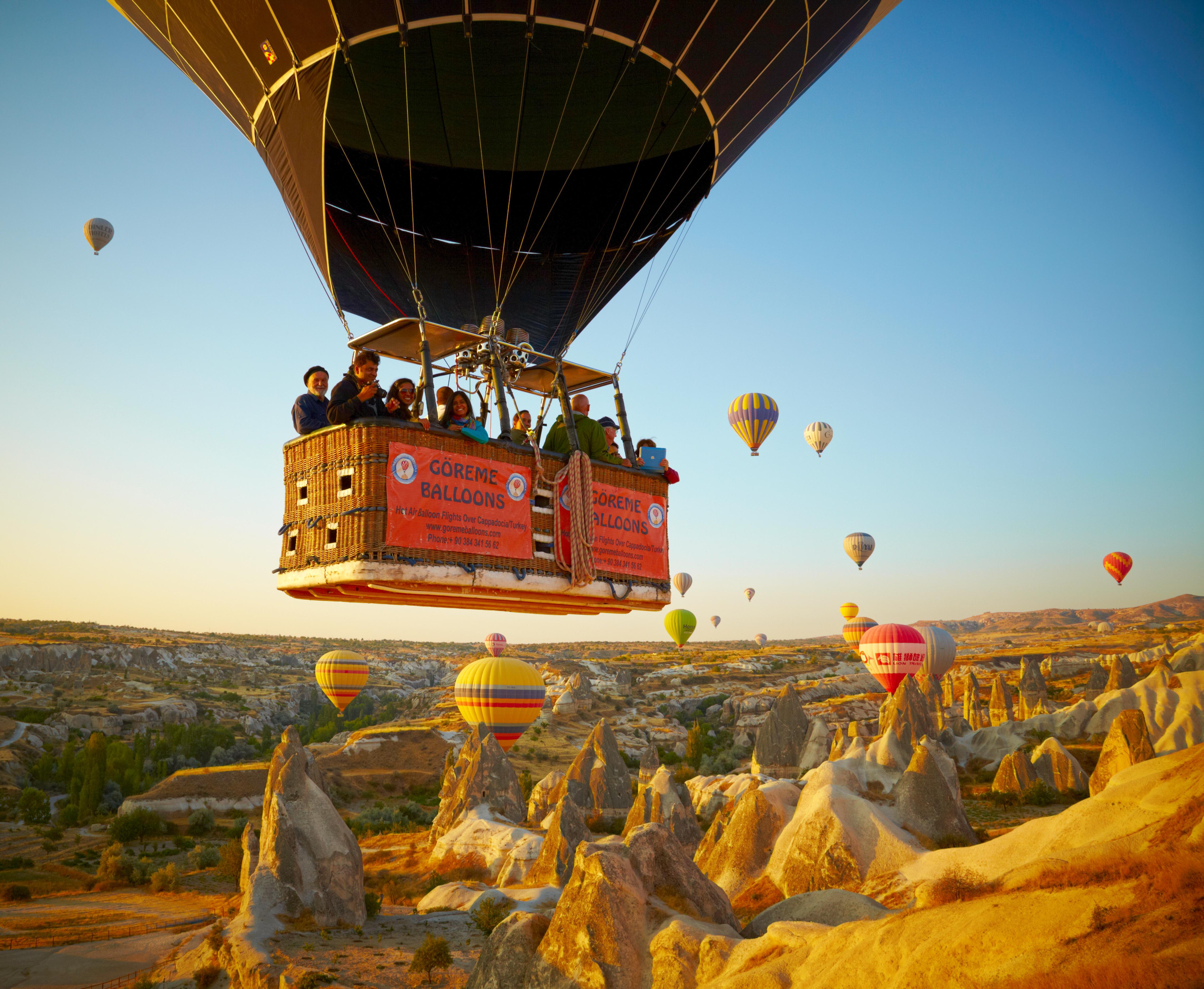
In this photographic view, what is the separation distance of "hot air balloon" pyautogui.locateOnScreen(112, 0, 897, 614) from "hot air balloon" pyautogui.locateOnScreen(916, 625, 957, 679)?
170 ft

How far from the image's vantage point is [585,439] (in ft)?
23.1

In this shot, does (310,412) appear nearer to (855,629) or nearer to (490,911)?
(490,911)

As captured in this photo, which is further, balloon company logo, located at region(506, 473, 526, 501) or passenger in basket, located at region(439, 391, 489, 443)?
passenger in basket, located at region(439, 391, 489, 443)

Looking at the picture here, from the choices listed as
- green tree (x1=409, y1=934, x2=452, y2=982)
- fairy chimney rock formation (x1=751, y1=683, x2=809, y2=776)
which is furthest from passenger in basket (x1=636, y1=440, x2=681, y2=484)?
fairy chimney rock formation (x1=751, y1=683, x2=809, y2=776)

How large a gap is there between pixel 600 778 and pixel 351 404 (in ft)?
137

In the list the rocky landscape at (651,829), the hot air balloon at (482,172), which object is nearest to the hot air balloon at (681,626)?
the rocky landscape at (651,829)

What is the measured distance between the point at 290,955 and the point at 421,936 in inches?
156

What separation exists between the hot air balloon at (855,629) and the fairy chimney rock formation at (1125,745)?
155 feet

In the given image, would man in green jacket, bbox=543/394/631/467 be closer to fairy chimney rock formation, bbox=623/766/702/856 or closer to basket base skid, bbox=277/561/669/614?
basket base skid, bbox=277/561/669/614

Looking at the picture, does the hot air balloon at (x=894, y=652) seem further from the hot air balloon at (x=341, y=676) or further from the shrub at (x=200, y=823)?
the shrub at (x=200, y=823)

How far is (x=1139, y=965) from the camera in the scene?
17.8 ft

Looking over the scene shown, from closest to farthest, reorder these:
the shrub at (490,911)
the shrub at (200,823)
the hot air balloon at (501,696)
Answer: the shrub at (490,911) < the hot air balloon at (501,696) < the shrub at (200,823)

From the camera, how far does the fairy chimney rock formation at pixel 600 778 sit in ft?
138

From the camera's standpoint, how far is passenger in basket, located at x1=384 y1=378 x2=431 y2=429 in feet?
19.6
